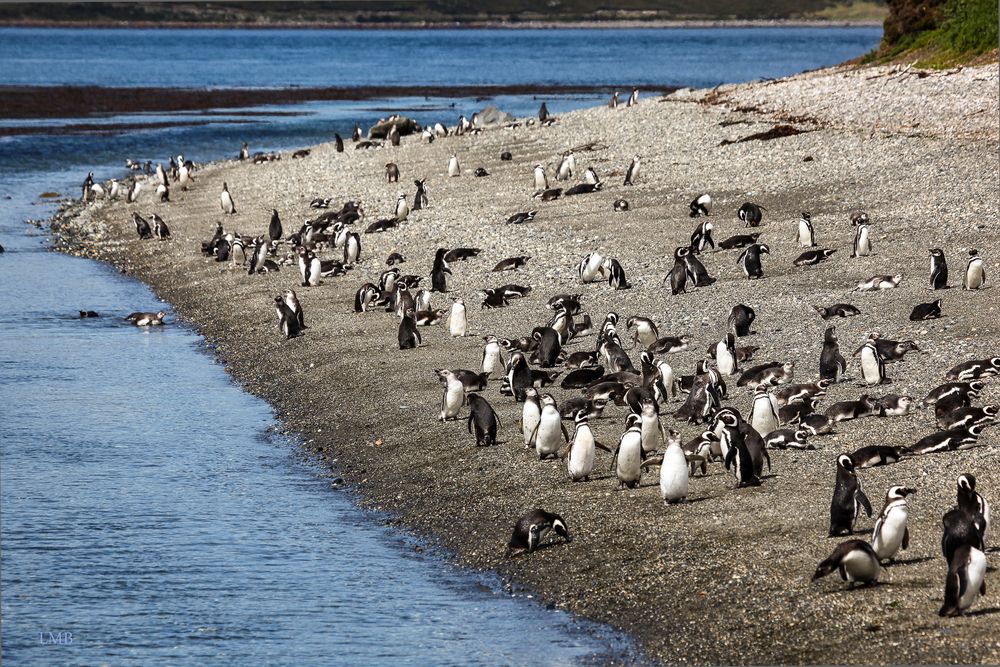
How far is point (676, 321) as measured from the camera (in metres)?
17.1

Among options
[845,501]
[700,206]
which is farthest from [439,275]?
[845,501]

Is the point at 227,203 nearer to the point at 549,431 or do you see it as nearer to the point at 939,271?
the point at 939,271

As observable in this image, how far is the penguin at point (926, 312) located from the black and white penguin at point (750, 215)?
6.48m

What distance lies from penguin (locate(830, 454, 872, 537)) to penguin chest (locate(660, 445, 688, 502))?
137 cm

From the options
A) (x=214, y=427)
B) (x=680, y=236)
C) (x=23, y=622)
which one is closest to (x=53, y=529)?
(x=23, y=622)

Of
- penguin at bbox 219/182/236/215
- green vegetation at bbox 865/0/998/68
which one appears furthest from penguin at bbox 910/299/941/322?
penguin at bbox 219/182/236/215

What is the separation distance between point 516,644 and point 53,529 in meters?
4.75

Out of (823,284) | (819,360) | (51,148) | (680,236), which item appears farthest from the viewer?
(51,148)

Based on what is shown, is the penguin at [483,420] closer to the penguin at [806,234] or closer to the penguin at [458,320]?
the penguin at [458,320]

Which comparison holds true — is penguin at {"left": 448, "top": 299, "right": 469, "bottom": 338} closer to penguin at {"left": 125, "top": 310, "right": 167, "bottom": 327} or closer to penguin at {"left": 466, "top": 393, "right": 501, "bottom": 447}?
penguin at {"left": 466, "top": 393, "right": 501, "bottom": 447}

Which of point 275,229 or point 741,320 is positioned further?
point 275,229

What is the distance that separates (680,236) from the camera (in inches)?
865

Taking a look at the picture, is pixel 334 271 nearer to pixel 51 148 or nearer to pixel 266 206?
pixel 266 206

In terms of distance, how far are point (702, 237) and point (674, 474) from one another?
→ 34.5 ft
